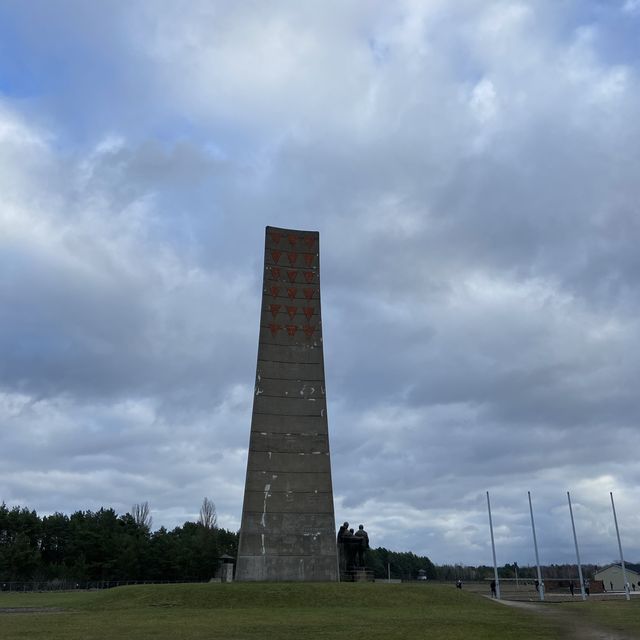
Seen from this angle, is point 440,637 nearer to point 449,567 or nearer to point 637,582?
point 637,582

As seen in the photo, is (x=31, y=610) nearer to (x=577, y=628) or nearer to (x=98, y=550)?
(x=577, y=628)

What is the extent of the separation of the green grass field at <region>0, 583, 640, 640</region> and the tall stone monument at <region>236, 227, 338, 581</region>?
4104 mm

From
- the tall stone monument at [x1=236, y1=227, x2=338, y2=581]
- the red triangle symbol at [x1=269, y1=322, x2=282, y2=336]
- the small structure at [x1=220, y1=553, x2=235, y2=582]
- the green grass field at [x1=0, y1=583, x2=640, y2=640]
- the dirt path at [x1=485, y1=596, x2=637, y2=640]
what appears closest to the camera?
the dirt path at [x1=485, y1=596, x2=637, y2=640]

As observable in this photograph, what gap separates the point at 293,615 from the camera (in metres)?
20.9

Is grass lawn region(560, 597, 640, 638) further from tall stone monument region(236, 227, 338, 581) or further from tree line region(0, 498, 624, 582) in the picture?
tree line region(0, 498, 624, 582)

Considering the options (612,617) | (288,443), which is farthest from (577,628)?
(288,443)

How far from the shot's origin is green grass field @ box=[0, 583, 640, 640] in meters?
16.6

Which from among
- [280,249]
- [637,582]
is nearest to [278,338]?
[280,249]

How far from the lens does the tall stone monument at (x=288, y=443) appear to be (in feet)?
101

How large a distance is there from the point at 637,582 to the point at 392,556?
62489 millimetres

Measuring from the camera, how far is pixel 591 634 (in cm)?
1667

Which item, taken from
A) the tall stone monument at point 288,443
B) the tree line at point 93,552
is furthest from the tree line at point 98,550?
the tall stone monument at point 288,443

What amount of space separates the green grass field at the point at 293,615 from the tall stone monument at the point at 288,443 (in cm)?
410

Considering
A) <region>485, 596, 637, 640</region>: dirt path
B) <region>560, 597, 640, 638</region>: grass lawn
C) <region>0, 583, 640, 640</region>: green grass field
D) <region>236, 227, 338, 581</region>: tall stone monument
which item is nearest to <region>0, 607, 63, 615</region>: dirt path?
<region>0, 583, 640, 640</region>: green grass field
